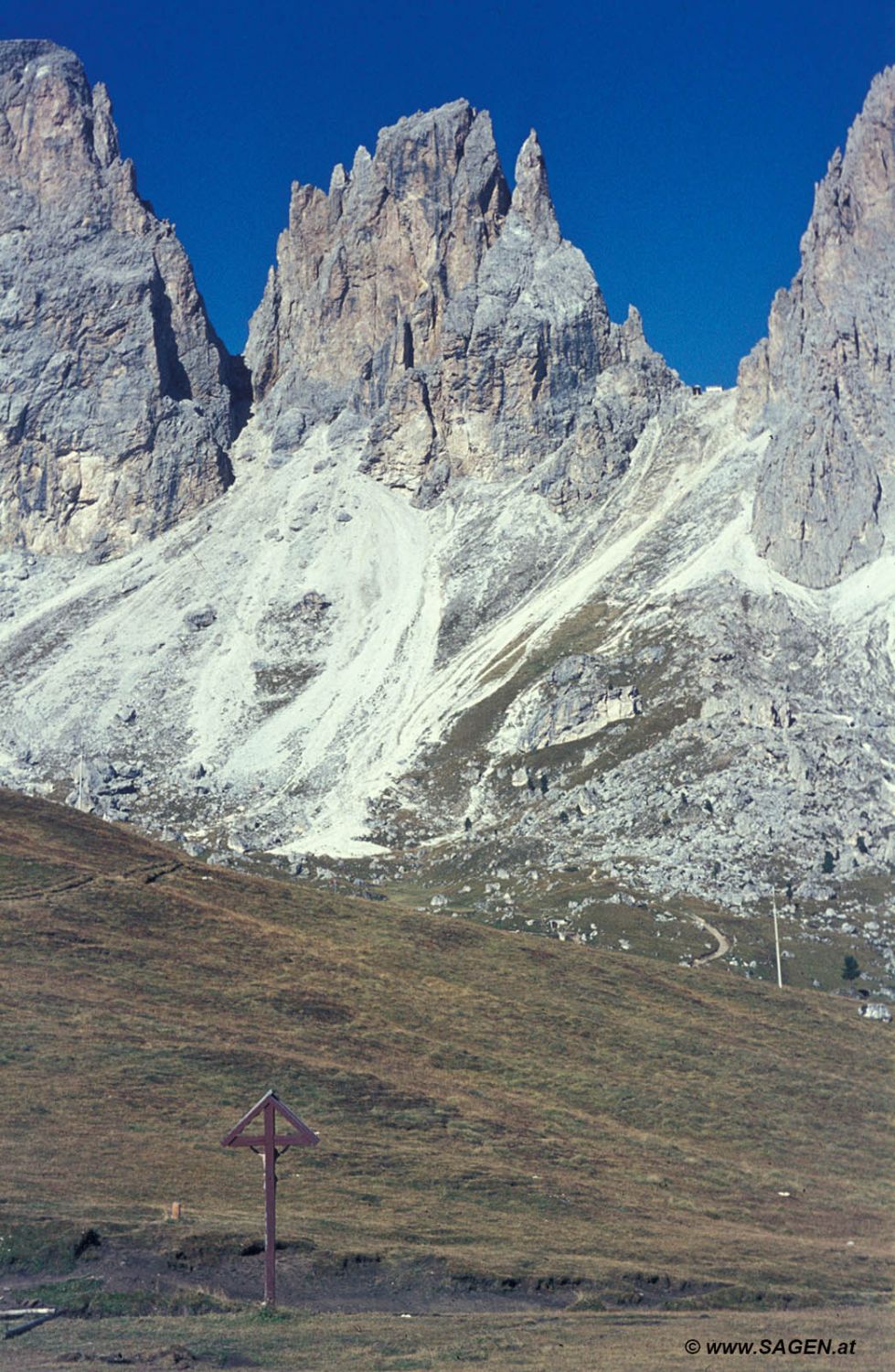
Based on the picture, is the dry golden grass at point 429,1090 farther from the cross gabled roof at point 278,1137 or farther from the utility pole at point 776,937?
the utility pole at point 776,937

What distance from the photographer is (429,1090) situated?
5412cm

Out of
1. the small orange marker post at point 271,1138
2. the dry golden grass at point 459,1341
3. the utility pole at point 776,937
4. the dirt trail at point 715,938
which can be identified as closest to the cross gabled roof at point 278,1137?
the small orange marker post at point 271,1138

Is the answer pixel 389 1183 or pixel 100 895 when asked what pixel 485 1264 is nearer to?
pixel 389 1183

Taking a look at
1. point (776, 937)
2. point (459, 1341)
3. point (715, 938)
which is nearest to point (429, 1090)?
point (459, 1341)

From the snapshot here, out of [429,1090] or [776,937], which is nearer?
[429,1090]

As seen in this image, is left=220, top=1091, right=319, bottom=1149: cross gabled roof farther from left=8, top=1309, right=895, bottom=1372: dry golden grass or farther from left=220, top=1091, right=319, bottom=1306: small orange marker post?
left=8, top=1309, right=895, bottom=1372: dry golden grass

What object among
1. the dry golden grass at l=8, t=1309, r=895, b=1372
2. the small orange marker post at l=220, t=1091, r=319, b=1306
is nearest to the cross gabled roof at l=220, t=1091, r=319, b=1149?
the small orange marker post at l=220, t=1091, r=319, b=1306

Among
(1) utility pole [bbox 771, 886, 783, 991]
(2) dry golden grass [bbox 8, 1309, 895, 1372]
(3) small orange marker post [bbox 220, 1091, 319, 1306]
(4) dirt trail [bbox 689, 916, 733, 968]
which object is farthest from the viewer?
(4) dirt trail [bbox 689, 916, 733, 968]

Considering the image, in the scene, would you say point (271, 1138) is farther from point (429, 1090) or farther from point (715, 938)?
point (715, 938)

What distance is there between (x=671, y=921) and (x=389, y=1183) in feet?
352

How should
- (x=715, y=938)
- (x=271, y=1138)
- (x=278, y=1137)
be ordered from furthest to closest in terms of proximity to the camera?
(x=715, y=938)
(x=278, y=1137)
(x=271, y=1138)

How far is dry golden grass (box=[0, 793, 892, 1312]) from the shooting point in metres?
41.6

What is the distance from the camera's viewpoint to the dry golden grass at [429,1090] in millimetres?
41594

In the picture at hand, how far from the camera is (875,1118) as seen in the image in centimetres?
5875
